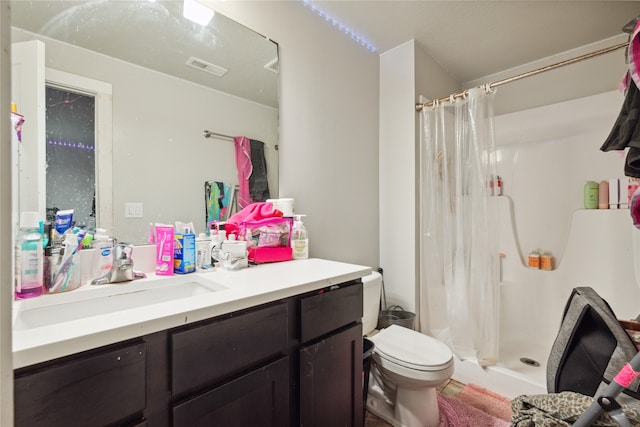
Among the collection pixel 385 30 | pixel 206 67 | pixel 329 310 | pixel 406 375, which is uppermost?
pixel 385 30

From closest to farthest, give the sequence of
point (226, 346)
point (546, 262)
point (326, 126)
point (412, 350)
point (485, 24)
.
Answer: point (226, 346)
point (412, 350)
point (326, 126)
point (485, 24)
point (546, 262)

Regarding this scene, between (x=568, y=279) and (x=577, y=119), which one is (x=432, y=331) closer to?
(x=568, y=279)

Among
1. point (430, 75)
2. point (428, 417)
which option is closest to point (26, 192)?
point (428, 417)

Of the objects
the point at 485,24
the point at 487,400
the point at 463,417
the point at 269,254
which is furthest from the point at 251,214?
the point at 485,24

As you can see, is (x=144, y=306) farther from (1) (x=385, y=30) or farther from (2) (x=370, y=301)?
(1) (x=385, y=30)

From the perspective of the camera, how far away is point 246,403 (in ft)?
2.49

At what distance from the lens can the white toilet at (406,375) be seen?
128 centimetres

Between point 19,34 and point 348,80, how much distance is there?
1.59m

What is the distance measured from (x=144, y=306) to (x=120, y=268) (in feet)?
0.67

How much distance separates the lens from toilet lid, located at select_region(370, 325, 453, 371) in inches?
50.7

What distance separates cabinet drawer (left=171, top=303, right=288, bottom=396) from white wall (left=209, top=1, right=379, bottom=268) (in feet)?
2.85

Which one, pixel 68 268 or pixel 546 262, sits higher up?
pixel 68 268

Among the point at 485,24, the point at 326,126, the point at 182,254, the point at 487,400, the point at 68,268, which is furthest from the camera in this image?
the point at 485,24

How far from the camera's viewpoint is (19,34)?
0.87m
